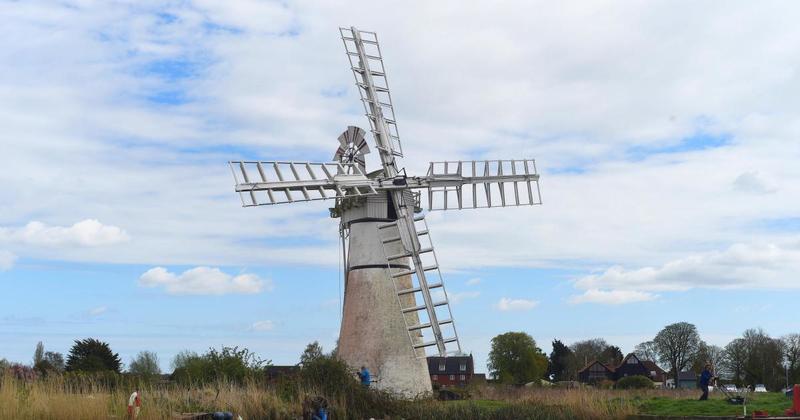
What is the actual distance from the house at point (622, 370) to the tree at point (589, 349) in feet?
23.9

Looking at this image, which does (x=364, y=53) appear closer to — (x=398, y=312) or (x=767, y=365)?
(x=398, y=312)

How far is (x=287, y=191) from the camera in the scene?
1174 inches

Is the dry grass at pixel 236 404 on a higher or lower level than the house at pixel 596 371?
higher

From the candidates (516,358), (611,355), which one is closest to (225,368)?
(516,358)

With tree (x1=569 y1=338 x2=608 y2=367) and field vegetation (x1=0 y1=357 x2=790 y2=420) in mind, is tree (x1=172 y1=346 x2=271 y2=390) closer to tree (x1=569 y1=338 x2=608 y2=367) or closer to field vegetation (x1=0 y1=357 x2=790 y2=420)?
field vegetation (x1=0 y1=357 x2=790 y2=420)

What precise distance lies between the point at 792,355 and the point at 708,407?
195 feet

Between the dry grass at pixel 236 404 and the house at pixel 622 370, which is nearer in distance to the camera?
the dry grass at pixel 236 404

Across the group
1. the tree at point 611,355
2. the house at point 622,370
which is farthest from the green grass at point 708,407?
the tree at point 611,355

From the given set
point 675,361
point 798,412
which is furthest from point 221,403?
point 675,361

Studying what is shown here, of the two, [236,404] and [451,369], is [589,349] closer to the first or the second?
[451,369]

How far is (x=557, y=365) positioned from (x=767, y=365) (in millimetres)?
27096

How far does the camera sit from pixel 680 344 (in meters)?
93.4

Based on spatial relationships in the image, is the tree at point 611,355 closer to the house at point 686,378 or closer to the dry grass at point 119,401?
the house at point 686,378

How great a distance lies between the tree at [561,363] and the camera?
96.2 meters
